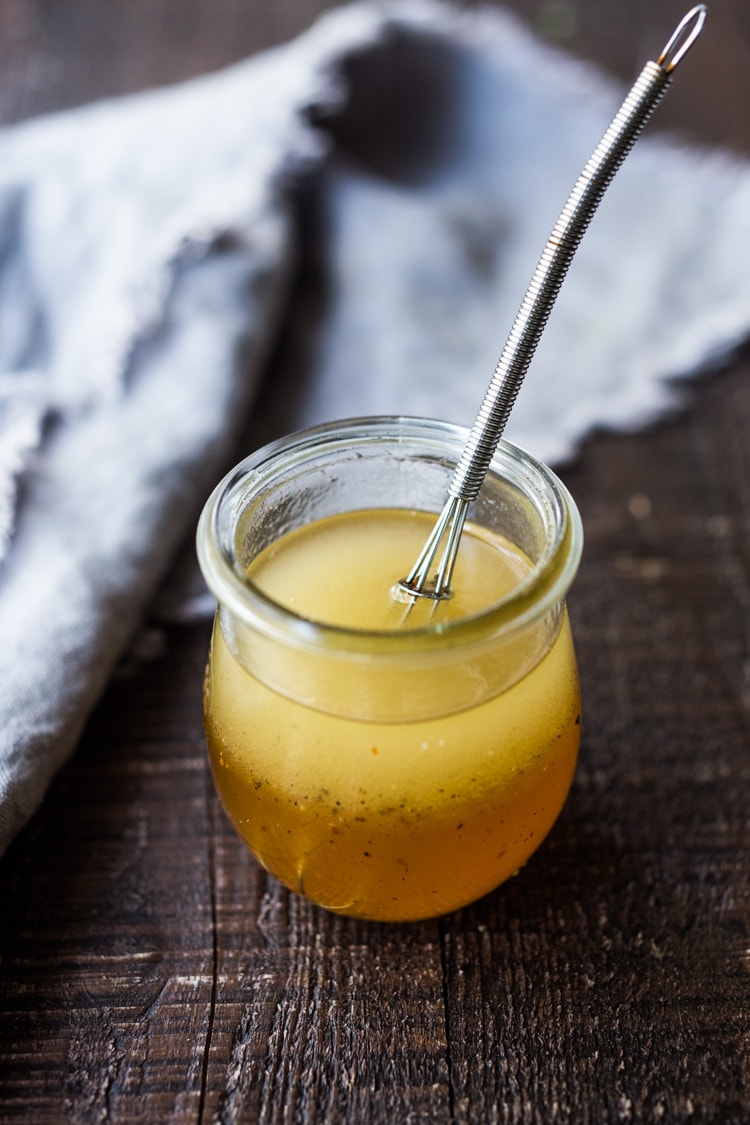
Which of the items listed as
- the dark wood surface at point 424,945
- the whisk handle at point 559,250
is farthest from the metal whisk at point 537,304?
the dark wood surface at point 424,945

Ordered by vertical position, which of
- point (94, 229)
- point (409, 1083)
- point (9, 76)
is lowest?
point (9, 76)

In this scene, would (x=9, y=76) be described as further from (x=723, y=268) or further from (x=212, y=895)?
(x=212, y=895)

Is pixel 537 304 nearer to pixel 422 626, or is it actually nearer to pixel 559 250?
pixel 559 250

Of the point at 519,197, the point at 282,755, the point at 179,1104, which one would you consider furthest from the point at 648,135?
the point at 179,1104

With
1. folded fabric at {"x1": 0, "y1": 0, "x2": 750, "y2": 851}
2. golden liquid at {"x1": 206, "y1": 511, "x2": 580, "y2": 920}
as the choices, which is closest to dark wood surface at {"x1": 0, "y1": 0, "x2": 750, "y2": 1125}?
golden liquid at {"x1": 206, "y1": 511, "x2": 580, "y2": 920}

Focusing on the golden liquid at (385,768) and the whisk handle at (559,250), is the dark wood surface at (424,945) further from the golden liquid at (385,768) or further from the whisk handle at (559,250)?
the whisk handle at (559,250)

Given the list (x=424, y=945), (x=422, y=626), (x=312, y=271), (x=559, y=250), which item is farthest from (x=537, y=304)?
(x=312, y=271)

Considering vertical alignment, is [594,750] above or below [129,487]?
above

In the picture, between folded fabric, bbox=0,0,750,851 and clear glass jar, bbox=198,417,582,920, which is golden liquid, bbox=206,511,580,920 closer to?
clear glass jar, bbox=198,417,582,920
